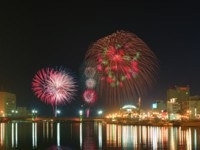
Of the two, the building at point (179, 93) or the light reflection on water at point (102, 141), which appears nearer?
the light reflection on water at point (102, 141)

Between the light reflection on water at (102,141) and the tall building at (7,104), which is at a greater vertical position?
the tall building at (7,104)

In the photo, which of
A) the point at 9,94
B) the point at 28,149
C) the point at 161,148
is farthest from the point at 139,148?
the point at 9,94

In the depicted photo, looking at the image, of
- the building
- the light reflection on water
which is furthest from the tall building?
the light reflection on water

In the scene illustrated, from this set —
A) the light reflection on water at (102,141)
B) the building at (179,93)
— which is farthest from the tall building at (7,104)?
the light reflection on water at (102,141)

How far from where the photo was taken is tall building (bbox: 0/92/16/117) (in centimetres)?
15075

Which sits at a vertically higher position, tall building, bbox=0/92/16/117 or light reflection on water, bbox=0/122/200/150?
tall building, bbox=0/92/16/117

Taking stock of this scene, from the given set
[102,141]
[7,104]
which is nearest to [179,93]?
[7,104]

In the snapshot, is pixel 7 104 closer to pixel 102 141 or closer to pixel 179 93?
pixel 179 93

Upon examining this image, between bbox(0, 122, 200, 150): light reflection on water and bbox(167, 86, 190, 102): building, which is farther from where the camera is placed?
bbox(167, 86, 190, 102): building

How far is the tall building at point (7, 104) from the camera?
151 metres

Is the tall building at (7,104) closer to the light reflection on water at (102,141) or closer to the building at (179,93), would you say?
the building at (179,93)

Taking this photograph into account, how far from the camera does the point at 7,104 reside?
154500 millimetres

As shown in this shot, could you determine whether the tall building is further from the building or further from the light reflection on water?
the light reflection on water

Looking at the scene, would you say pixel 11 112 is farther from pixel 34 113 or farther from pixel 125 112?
pixel 125 112
